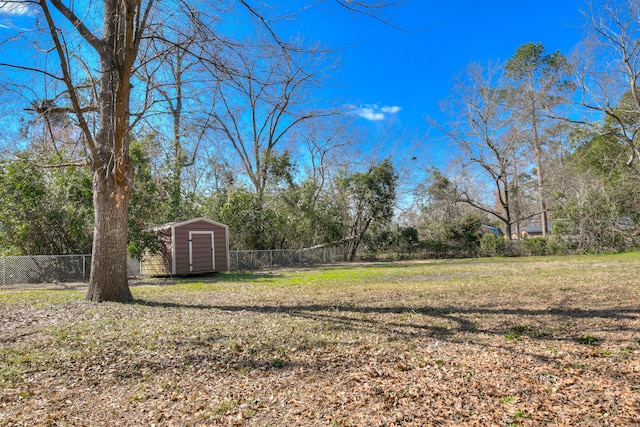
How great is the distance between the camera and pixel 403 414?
2.67 metres

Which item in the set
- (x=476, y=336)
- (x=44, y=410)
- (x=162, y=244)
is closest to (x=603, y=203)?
(x=476, y=336)

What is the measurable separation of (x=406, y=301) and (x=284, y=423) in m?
4.64

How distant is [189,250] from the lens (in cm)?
1417

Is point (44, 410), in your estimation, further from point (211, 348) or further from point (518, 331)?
point (518, 331)

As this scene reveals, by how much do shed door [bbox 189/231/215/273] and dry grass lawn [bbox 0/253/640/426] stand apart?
7610 mm

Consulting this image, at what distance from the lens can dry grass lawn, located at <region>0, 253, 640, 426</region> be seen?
2701 millimetres

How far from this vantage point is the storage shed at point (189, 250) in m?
13.9

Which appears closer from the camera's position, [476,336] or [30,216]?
[476,336]

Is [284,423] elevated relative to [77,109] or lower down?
lower down

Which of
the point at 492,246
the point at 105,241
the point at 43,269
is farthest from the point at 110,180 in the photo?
the point at 492,246

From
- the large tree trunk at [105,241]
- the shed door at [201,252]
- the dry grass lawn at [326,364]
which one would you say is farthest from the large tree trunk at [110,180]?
the shed door at [201,252]

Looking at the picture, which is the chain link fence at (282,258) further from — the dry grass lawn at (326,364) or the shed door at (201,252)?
the dry grass lawn at (326,364)

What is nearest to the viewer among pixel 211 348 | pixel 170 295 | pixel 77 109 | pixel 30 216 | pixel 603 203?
pixel 211 348

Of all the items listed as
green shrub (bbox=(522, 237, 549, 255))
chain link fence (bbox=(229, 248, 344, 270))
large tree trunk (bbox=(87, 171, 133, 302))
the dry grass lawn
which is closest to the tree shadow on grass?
the dry grass lawn
